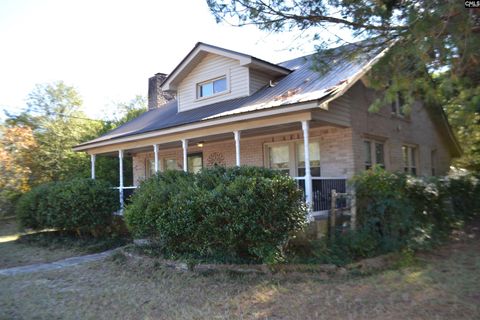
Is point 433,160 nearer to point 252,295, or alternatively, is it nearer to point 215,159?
point 215,159

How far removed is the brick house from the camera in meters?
10.3

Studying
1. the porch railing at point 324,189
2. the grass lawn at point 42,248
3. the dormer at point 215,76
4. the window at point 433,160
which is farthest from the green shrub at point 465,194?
the grass lawn at point 42,248

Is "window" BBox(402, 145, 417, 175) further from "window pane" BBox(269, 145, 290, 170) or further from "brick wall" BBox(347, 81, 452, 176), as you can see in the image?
"window pane" BBox(269, 145, 290, 170)

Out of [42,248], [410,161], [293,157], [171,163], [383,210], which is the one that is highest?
[171,163]

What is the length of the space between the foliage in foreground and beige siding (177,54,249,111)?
6.16m

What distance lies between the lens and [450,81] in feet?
19.3

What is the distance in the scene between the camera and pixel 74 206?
1200 centimetres

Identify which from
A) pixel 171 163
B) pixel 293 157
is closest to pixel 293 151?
pixel 293 157

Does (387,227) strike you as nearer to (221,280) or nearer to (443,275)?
(443,275)

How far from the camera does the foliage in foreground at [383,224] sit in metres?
7.69

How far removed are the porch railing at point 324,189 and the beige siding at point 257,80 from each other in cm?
360

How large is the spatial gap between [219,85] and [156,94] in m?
7.01

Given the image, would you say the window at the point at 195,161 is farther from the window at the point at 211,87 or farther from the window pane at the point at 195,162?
the window at the point at 211,87

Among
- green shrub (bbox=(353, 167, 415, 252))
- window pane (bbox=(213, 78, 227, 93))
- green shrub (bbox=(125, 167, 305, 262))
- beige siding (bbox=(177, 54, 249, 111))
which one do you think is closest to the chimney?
beige siding (bbox=(177, 54, 249, 111))
